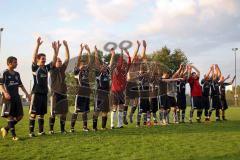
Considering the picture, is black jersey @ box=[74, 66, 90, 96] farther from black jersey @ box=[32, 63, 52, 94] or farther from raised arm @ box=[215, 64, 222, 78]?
raised arm @ box=[215, 64, 222, 78]

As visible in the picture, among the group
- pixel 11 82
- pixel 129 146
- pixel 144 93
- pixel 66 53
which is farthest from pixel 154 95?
pixel 11 82

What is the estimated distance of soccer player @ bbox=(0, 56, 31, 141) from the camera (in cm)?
1125

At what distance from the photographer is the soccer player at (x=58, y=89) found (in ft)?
41.7

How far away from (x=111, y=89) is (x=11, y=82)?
4328mm

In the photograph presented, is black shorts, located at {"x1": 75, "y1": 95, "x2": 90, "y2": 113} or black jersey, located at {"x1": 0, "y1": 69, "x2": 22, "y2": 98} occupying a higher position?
black jersey, located at {"x1": 0, "y1": 69, "x2": 22, "y2": 98}

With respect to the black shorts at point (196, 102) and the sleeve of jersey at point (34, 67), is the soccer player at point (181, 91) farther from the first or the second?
the sleeve of jersey at point (34, 67)

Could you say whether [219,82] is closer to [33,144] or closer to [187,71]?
[187,71]

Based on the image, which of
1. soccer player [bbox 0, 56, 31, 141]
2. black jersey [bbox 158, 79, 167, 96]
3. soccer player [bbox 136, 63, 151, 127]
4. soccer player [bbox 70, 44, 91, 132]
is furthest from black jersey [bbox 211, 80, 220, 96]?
soccer player [bbox 0, 56, 31, 141]

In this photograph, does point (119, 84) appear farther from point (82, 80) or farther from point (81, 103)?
point (81, 103)

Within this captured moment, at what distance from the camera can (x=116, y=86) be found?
48.0 feet

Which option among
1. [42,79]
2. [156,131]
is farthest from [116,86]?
[42,79]

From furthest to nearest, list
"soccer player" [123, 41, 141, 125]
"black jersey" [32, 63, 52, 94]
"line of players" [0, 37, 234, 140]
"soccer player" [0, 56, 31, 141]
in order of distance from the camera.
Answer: "soccer player" [123, 41, 141, 125]
"black jersey" [32, 63, 52, 94]
"line of players" [0, 37, 234, 140]
"soccer player" [0, 56, 31, 141]

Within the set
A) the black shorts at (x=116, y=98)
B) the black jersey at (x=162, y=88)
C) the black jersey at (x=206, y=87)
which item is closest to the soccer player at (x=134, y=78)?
the black jersey at (x=162, y=88)

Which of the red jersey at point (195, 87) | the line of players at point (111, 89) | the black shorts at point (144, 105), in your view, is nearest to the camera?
the line of players at point (111, 89)
